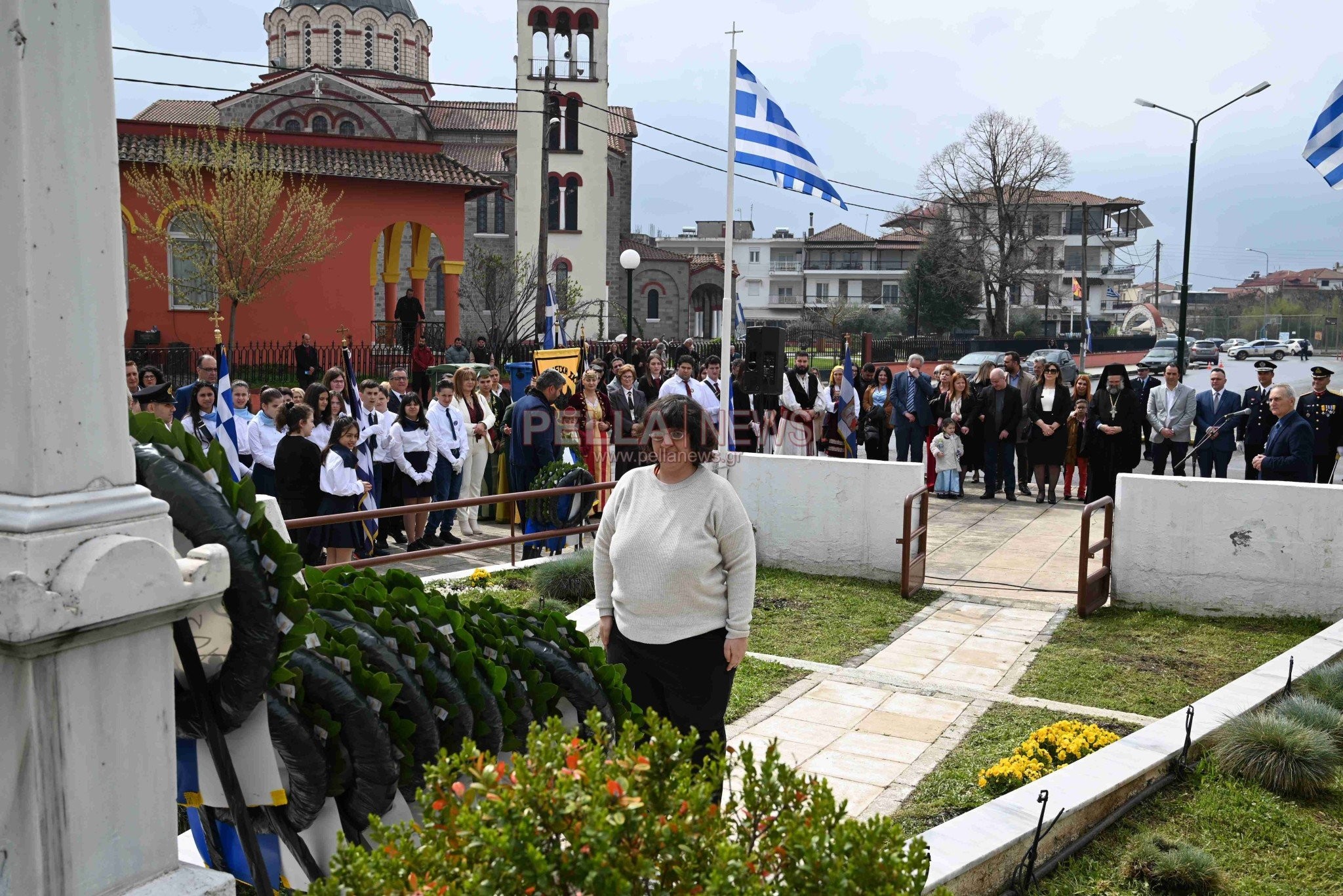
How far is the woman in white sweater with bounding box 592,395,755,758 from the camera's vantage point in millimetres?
4699

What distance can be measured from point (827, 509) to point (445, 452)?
435 cm

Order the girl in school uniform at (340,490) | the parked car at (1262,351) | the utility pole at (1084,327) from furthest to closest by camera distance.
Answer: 1. the parked car at (1262,351)
2. the utility pole at (1084,327)
3. the girl in school uniform at (340,490)

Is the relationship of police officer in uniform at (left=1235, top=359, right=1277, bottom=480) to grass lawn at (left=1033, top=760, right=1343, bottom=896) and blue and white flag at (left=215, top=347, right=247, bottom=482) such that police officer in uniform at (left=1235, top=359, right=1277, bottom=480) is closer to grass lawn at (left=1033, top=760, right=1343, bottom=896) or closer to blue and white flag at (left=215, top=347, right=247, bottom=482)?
grass lawn at (left=1033, top=760, right=1343, bottom=896)

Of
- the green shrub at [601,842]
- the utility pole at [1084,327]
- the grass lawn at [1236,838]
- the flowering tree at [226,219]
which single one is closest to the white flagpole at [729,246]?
the grass lawn at [1236,838]

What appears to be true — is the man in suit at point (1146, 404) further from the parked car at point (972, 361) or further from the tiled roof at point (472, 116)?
the tiled roof at point (472, 116)

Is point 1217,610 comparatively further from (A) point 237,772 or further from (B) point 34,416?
(B) point 34,416

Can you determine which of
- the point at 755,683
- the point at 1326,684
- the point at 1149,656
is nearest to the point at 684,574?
the point at 755,683

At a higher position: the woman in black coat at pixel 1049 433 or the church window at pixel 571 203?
the church window at pixel 571 203

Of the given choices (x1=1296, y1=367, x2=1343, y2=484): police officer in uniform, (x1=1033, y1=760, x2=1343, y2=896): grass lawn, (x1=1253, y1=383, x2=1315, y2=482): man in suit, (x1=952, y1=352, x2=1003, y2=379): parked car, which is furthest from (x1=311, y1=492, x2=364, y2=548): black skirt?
(x1=952, y1=352, x2=1003, y2=379): parked car

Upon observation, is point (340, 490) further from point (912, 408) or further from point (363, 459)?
point (912, 408)

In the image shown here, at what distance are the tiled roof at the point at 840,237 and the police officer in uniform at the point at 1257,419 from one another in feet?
278

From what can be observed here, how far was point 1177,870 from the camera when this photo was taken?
15.1 feet

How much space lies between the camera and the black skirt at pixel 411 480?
40.5 feet

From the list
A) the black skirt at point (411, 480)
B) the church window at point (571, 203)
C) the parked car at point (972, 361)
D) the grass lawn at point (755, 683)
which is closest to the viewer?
the grass lawn at point (755, 683)
